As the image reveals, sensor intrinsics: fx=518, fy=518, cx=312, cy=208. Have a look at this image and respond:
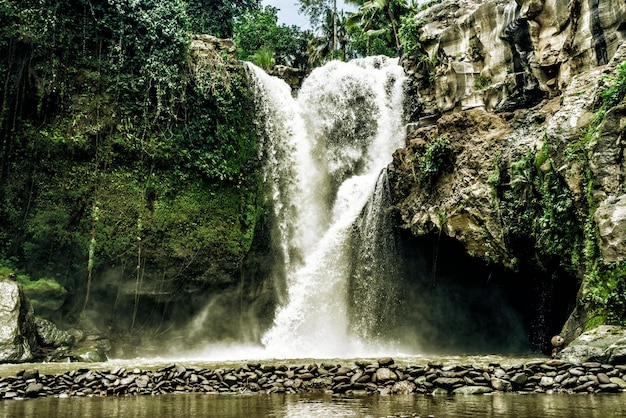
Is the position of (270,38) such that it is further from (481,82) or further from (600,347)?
(600,347)

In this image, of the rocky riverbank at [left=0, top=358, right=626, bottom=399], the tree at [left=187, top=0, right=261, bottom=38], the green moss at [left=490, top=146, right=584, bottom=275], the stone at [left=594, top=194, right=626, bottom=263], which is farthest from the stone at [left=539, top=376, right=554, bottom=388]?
the tree at [left=187, top=0, right=261, bottom=38]

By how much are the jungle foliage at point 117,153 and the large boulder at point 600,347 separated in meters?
10.3

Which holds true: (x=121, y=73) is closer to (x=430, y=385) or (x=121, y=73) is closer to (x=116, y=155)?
(x=116, y=155)

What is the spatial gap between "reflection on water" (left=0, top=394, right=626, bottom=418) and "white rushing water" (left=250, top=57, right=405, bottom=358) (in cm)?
750

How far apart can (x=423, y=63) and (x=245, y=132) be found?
6867mm

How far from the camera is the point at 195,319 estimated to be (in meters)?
16.4

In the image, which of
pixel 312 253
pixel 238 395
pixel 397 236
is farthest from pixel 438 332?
pixel 238 395

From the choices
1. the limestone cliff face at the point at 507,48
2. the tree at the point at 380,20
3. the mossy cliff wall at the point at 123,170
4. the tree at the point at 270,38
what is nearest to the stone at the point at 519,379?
the limestone cliff face at the point at 507,48

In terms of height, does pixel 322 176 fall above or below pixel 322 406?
above

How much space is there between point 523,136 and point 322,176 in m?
7.48

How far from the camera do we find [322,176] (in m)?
18.6

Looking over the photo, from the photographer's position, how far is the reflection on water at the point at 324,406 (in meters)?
5.50

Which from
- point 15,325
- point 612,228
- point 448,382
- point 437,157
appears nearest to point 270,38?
point 437,157

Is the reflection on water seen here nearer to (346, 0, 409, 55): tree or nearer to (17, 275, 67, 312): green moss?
(17, 275, 67, 312): green moss
